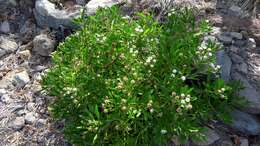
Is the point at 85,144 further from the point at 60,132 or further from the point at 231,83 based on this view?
the point at 231,83

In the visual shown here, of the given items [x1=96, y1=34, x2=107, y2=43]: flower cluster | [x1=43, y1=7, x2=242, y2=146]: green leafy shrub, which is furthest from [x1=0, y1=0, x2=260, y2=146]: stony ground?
[x1=96, y1=34, x2=107, y2=43]: flower cluster

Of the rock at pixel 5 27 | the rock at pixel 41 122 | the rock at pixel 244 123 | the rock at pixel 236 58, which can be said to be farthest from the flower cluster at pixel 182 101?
the rock at pixel 5 27

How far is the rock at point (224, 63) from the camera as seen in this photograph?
126 inches

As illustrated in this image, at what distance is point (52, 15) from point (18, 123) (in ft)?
3.44

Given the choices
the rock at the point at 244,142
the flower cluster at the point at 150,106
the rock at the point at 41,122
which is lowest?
the rock at the point at 244,142

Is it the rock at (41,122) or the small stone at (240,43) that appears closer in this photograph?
the rock at (41,122)

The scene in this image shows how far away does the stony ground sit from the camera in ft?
10.4

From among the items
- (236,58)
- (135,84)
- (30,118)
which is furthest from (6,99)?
(236,58)

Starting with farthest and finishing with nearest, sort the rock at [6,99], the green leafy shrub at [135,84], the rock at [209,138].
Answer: the rock at [6,99]
the rock at [209,138]
the green leafy shrub at [135,84]

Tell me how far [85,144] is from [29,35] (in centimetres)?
154

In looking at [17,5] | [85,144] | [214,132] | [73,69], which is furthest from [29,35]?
[214,132]

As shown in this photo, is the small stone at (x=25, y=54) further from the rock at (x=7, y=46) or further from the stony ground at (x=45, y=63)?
the rock at (x=7, y=46)

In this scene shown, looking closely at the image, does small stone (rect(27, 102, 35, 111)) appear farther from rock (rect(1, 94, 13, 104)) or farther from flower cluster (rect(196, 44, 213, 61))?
flower cluster (rect(196, 44, 213, 61))

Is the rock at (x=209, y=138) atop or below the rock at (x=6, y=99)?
below
